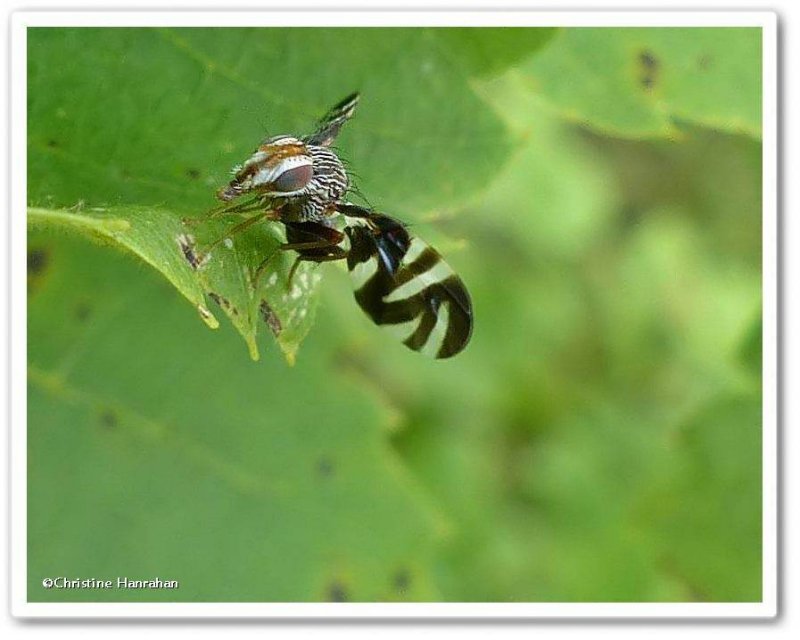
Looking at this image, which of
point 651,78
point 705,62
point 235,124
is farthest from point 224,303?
point 705,62

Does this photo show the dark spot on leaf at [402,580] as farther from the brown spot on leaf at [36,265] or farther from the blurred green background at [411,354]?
the brown spot on leaf at [36,265]

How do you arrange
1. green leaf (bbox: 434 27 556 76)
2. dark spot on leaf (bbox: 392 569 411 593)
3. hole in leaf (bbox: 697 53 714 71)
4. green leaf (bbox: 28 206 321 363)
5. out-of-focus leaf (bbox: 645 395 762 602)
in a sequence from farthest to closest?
out-of-focus leaf (bbox: 645 395 762 602)
dark spot on leaf (bbox: 392 569 411 593)
hole in leaf (bbox: 697 53 714 71)
green leaf (bbox: 434 27 556 76)
green leaf (bbox: 28 206 321 363)

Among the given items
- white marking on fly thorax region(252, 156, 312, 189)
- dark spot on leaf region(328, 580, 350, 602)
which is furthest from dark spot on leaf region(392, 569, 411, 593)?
white marking on fly thorax region(252, 156, 312, 189)

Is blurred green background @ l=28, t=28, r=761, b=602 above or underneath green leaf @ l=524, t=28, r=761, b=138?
underneath

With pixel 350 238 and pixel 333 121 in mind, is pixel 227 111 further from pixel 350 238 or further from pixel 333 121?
pixel 350 238

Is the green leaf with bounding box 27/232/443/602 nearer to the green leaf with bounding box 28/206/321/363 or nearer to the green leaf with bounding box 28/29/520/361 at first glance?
the green leaf with bounding box 28/29/520/361
